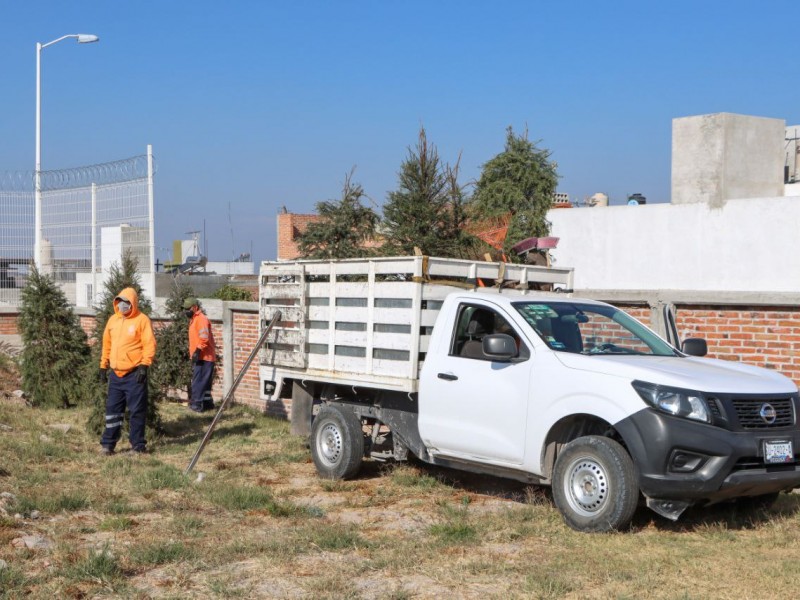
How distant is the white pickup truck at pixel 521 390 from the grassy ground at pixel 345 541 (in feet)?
1.24

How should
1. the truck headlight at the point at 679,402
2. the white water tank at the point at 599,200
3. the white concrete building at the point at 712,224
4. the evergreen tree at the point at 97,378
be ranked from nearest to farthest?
the truck headlight at the point at 679,402 → the evergreen tree at the point at 97,378 → the white concrete building at the point at 712,224 → the white water tank at the point at 599,200

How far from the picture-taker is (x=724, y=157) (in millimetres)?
25438

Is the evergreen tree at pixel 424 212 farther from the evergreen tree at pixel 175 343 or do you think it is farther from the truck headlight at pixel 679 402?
the truck headlight at pixel 679 402

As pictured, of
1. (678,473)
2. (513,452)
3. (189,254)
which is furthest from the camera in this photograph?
(189,254)

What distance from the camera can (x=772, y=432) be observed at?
752cm

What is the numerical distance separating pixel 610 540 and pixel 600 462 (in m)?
0.57

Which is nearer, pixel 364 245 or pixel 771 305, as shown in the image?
pixel 771 305

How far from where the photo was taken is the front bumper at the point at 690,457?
23.7 feet

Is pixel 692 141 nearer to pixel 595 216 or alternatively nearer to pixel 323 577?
pixel 595 216

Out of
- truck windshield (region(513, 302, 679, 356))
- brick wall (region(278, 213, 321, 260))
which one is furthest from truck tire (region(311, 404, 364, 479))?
brick wall (region(278, 213, 321, 260))

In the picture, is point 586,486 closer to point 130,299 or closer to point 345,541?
point 345,541

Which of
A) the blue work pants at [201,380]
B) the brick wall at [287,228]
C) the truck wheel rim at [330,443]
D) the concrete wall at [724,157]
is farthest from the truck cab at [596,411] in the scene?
the brick wall at [287,228]

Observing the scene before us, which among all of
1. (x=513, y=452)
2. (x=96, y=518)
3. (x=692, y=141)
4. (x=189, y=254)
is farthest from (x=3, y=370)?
(x=189, y=254)

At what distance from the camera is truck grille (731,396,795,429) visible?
7.44 meters
